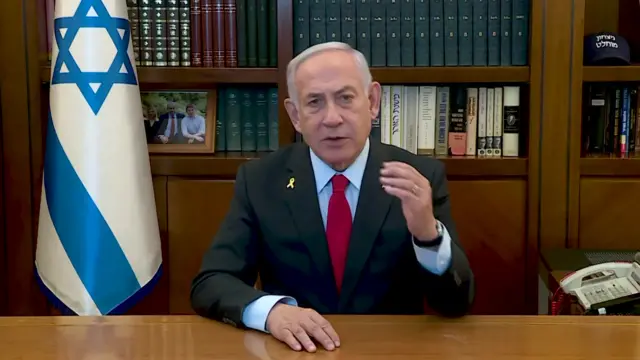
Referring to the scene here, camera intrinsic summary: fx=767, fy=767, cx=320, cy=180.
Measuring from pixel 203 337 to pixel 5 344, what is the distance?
1.13 ft

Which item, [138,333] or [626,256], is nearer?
[138,333]

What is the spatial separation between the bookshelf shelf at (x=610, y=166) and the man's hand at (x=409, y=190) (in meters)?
1.44

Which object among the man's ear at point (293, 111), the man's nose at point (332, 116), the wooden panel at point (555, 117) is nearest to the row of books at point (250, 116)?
the wooden panel at point (555, 117)

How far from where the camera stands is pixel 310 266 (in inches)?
67.7

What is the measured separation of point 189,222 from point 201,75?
53 centimetres

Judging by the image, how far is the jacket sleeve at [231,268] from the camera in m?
1.51

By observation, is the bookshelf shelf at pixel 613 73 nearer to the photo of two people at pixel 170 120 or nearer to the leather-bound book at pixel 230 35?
the leather-bound book at pixel 230 35

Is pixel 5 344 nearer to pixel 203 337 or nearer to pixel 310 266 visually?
pixel 203 337

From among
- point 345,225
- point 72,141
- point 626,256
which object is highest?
point 72,141

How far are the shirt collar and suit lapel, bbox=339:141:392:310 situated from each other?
0.7 inches

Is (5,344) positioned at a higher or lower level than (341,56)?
lower

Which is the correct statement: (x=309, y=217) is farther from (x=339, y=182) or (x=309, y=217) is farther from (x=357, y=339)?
(x=357, y=339)

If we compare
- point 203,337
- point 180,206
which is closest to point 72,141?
point 180,206

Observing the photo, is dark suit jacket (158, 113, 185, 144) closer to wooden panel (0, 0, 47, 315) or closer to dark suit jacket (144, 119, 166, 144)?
dark suit jacket (144, 119, 166, 144)
